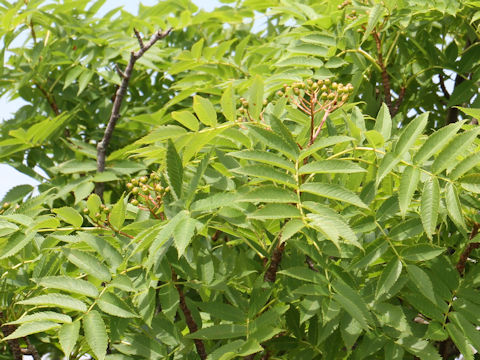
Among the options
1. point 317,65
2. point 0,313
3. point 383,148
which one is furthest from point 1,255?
point 317,65

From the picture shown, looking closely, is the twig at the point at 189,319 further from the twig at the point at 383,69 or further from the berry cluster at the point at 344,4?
the berry cluster at the point at 344,4

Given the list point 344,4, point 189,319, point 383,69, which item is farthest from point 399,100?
point 189,319

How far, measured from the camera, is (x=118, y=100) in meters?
2.78

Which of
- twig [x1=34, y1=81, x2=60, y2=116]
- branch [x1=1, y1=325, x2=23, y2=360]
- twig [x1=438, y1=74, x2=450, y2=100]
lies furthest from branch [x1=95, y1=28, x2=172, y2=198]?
twig [x1=438, y1=74, x2=450, y2=100]

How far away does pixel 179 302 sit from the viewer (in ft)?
6.14

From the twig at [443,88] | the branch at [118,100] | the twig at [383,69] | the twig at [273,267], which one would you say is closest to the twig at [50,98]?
the branch at [118,100]

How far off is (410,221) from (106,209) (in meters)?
0.85

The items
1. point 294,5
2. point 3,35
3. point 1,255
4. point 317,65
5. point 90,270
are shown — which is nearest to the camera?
point 90,270

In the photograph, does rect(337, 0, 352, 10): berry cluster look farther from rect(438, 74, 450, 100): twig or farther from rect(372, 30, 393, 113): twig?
rect(438, 74, 450, 100): twig

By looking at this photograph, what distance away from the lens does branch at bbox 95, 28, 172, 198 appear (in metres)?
2.63

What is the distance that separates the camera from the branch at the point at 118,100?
263 cm

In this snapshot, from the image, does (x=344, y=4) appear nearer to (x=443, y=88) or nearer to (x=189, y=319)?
(x=443, y=88)

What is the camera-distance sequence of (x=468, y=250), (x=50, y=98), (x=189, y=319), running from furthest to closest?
(x=50, y=98) → (x=468, y=250) → (x=189, y=319)

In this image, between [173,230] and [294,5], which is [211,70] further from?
[173,230]
